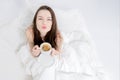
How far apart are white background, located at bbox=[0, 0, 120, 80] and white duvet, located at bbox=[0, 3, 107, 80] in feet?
0.22

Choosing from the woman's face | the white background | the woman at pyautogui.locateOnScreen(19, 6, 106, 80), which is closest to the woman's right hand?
the woman at pyautogui.locateOnScreen(19, 6, 106, 80)

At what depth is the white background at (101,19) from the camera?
A: 5.86 feet


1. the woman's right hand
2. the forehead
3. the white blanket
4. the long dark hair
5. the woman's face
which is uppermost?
the forehead

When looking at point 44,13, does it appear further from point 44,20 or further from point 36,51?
point 36,51

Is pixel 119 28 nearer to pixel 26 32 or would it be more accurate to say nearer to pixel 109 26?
pixel 109 26

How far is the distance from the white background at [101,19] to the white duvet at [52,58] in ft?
0.22

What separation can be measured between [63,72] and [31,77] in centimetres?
16

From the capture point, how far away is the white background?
1785mm

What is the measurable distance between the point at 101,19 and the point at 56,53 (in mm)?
489

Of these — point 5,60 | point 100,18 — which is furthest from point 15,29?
point 100,18

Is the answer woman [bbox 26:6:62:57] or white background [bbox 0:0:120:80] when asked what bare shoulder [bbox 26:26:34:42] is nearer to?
woman [bbox 26:6:62:57]

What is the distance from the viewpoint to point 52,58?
1600 millimetres

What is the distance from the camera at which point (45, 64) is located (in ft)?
5.16

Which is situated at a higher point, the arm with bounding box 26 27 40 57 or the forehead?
the forehead
